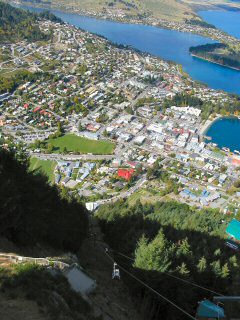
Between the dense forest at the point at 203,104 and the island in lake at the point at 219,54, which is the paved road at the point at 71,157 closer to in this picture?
the dense forest at the point at 203,104

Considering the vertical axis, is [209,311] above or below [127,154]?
above

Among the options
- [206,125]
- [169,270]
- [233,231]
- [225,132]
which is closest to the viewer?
[169,270]

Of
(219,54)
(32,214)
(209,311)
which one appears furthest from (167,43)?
(209,311)

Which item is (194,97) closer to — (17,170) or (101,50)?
(101,50)

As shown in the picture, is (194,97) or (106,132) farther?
(194,97)

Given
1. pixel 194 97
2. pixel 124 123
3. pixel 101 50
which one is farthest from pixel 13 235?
pixel 101 50

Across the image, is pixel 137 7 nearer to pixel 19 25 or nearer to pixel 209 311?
pixel 19 25
